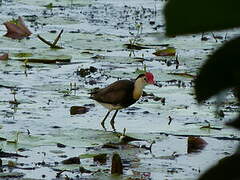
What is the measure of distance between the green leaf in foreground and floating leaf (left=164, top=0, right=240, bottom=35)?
0.02 metres

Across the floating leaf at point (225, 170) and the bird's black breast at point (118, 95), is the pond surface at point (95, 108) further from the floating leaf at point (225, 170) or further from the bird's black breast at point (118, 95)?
the floating leaf at point (225, 170)

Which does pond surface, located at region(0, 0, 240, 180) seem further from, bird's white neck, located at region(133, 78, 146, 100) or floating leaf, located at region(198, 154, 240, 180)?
floating leaf, located at region(198, 154, 240, 180)

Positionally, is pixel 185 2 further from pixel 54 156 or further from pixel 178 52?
pixel 178 52

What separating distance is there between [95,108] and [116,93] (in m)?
0.55

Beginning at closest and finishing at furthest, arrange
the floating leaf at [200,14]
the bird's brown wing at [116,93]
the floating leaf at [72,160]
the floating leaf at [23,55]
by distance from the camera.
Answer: the floating leaf at [200,14] < the floating leaf at [72,160] < the bird's brown wing at [116,93] < the floating leaf at [23,55]

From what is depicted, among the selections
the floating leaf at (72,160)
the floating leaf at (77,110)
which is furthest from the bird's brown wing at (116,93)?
the floating leaf at (72,160)

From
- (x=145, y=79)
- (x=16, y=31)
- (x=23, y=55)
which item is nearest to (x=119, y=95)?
(x=145, y=79)

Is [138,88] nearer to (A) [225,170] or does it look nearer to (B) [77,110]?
(B) [77,110]

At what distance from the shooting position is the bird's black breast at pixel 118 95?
21.5ft

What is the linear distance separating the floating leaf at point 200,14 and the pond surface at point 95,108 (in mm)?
1808

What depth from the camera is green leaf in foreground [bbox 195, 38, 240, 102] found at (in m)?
0.61

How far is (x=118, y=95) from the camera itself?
658cm

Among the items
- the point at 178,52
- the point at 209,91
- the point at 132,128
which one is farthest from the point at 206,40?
the point at 209,91

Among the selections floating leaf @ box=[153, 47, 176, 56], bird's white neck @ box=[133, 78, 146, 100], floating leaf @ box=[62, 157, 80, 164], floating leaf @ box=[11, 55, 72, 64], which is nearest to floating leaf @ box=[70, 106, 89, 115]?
bird's white neck @ box=[133, 78, 146, 100]
